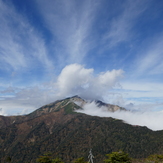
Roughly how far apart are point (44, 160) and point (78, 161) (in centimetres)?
1038

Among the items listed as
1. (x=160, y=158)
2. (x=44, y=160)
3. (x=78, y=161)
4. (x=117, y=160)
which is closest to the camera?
(x=117, y=160)

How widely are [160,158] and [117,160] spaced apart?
3109 centimetres

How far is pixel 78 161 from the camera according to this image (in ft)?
152

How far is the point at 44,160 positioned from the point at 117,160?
18131 millimetres

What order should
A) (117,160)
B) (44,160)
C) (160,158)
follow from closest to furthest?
(117,160) < (44,160) < (160,158)

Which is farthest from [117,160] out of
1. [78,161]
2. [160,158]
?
[160,158]

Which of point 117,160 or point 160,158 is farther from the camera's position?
point 160,158

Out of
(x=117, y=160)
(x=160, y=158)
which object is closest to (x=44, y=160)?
(x=117, y=160)

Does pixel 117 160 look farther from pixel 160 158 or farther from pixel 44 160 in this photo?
pixel 160 158

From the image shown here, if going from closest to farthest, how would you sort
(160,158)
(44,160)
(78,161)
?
(44,160), (78,161), (160,158)

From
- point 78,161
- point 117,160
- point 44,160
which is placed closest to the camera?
point 117,160

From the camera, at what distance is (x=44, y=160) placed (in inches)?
1618

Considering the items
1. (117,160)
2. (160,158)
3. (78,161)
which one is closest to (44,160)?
(78,161)

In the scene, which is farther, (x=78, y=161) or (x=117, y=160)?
(x=78, y=161)
